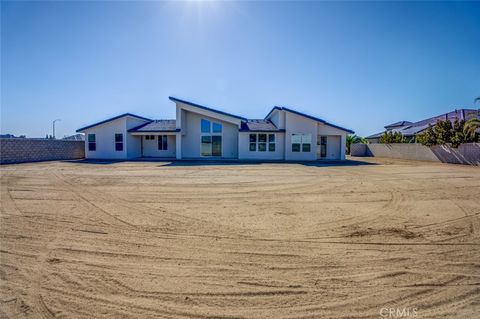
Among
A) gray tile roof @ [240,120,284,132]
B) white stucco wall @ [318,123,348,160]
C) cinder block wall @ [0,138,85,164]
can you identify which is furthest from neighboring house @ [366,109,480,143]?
cinder block wall @ [0,138,85,164]

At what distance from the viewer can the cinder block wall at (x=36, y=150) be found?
71.0 feet

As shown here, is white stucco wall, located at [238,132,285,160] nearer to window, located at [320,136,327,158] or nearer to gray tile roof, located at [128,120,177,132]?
window, located at [320,136,327,158]

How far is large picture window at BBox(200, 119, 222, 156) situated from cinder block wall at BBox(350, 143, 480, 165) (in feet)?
64.7

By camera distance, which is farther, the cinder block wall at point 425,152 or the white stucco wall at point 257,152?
the white stucco wall at point 257,152

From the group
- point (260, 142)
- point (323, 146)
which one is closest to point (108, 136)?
point (260, 142)

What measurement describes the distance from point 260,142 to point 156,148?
11.0 meters

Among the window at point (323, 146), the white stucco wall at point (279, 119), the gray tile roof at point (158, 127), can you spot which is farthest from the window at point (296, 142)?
the gray tile roof at point (158, 127)

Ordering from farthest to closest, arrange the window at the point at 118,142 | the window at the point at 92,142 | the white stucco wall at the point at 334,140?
the window at the point at 92,142
the window at the point at 118,142
the white stucco wall at the point at 334,140

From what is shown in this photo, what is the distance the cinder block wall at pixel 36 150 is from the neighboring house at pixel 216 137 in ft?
5.87

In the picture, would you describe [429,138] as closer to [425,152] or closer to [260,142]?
[425,152]

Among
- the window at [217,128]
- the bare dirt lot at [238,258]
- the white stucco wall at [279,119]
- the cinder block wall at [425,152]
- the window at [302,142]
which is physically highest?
the white stucco wall at [279,119]

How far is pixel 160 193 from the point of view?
8703 millimetres

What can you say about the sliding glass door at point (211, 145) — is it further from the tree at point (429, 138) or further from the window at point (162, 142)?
the tree at point (429, 138)

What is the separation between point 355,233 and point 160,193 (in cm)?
601
